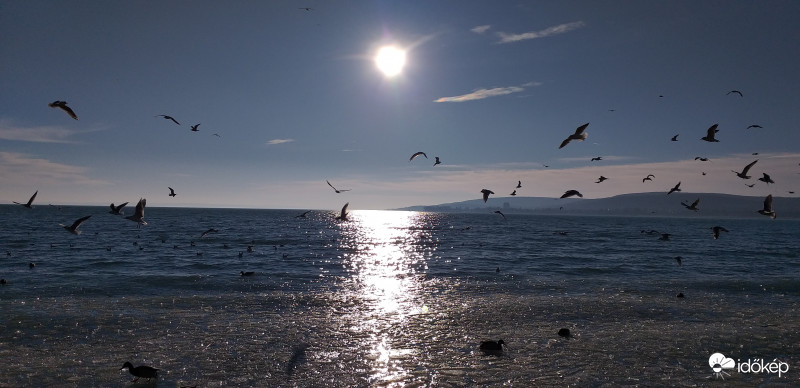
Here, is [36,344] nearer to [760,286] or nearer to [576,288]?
[576,288]

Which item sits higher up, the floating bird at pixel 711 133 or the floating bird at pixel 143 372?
the floating bird at pixel 711 133

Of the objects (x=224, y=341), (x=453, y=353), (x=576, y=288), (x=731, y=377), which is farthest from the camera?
(x=576, y=288)

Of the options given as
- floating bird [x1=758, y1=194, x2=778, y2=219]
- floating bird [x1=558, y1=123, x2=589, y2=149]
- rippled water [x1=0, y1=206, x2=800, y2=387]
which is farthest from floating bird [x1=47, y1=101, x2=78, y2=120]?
floating bird [x1=758, y1=194, x2=778, y2=219]

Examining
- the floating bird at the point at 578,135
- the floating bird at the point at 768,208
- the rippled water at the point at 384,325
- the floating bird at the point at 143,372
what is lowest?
the rippled water at the point at 384,325

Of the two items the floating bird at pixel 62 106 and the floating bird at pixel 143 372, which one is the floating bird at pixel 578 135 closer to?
the floating bird at pixel 143 372

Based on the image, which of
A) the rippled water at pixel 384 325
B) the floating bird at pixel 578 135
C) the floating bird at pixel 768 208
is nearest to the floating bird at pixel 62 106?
the rippled water at pixel 384 325

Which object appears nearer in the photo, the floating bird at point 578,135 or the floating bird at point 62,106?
the floating bird at point 62,106

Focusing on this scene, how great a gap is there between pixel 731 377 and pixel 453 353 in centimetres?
652

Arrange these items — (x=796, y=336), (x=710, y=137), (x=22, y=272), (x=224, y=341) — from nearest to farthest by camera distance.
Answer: (x=224, y=341), (x=796, y=336), (x=710, y=137), (x=22, y=272)

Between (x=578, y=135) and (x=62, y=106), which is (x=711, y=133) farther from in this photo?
(x=62, y=106)

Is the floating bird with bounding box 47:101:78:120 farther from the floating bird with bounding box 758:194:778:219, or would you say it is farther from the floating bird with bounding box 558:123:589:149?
the floating bird with bounding box 758:194:778:219

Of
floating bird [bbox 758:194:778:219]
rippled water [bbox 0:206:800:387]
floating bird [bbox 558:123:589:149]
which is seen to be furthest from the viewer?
floating bird [bbox 758:194:778:219]

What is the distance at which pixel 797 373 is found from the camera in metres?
10.4

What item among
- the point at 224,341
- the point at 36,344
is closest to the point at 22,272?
the point at 36,344
